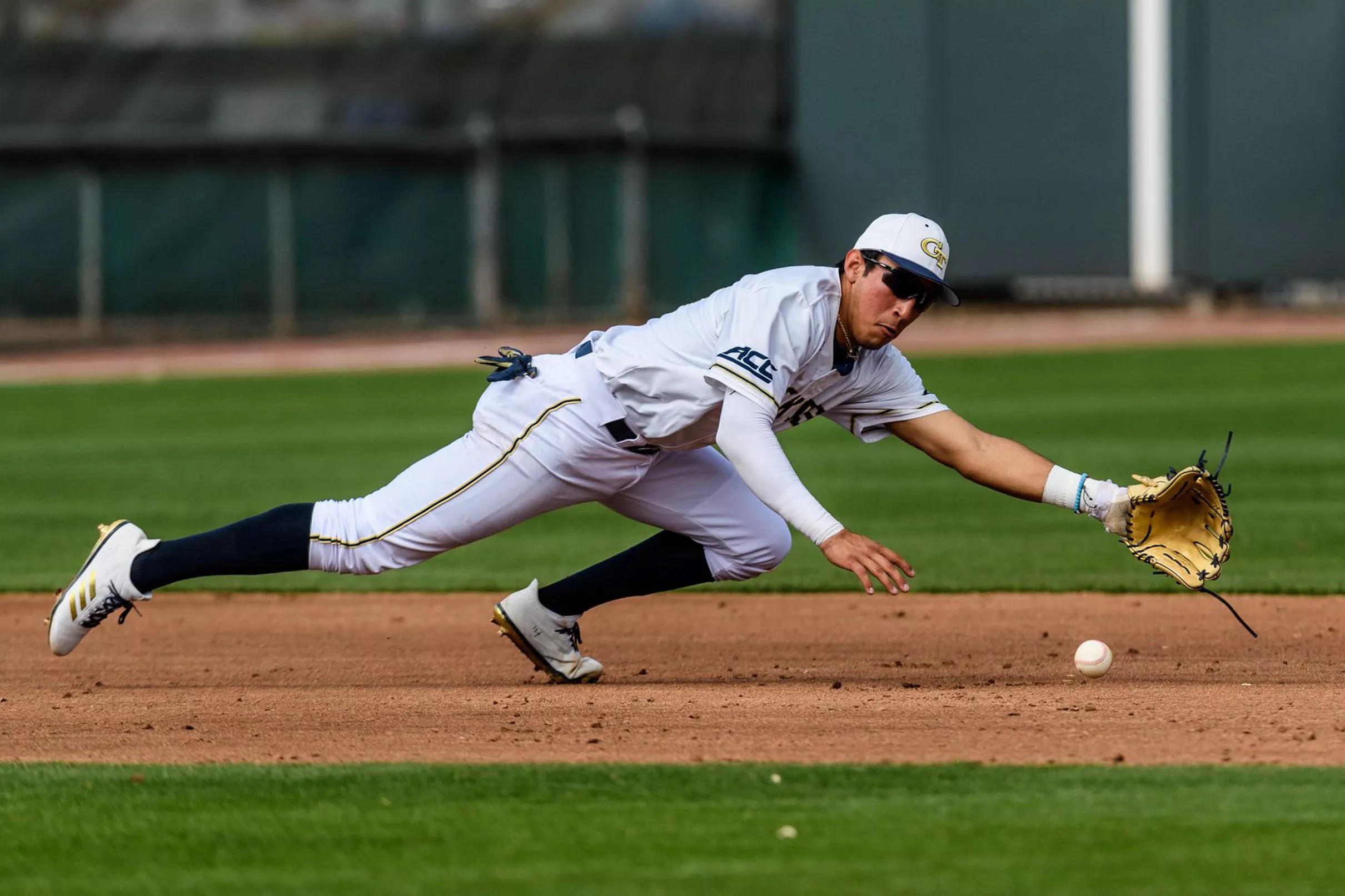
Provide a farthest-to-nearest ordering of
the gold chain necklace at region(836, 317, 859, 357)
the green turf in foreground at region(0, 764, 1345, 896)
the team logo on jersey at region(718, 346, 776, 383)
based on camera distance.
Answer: the gold chain necklace at region(836, 317, 859, 357), the team logo on jersey at region(718, 346, 776, 383), the green turf in foreground at region(0, 764, 1345, 896)

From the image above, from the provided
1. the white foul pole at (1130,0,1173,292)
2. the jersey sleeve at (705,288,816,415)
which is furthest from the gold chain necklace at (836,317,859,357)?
the white foul pole at (1130,0,1173,292)

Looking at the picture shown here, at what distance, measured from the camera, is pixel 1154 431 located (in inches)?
525

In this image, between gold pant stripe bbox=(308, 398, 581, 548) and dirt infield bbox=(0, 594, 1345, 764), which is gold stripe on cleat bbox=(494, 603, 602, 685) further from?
gold pant stripe bbox=(308, 398, 581, 548)

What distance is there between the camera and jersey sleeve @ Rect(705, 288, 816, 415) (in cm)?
496

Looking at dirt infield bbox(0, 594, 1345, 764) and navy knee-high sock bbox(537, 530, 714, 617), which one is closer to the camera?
dirt infield bbox(0, 594, 1345, 764)

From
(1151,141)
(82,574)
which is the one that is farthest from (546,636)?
(1151,141)

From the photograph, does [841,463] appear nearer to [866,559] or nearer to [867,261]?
[867,261]

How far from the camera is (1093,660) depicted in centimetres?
575

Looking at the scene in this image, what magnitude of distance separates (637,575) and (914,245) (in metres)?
1.45

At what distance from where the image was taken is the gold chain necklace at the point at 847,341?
5211 millimetres

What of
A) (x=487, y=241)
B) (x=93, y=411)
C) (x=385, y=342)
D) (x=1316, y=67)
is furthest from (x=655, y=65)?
(x=93, y=411)

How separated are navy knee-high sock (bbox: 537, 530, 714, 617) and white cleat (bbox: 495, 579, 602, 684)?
34 millimetres

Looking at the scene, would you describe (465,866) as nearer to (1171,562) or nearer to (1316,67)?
(1171,562)

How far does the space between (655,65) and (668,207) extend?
217 cm
